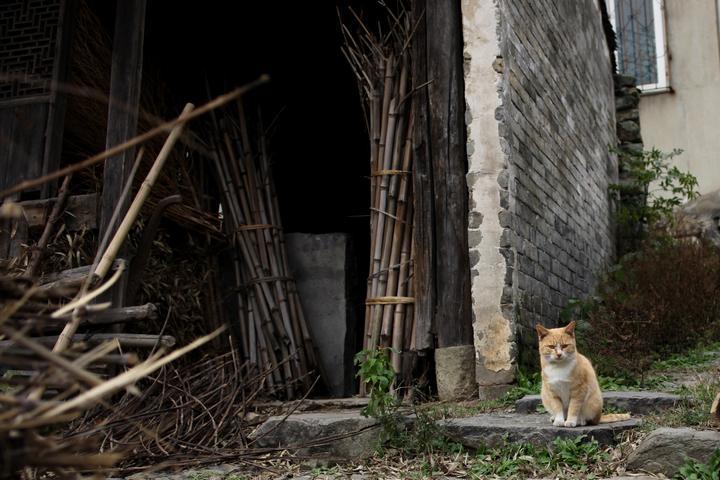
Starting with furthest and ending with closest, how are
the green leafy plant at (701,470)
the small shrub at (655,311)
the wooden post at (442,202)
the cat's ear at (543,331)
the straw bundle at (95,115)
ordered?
1. the small shrub at (655,311)
2. the straw bundle at (95,115)
3. the wooden post at (442,202)
4. the cat's ear at (543,331)
5. the green leafy plant at (701,470)

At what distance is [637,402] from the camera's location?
13.9ft

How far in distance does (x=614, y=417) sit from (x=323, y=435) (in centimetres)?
155

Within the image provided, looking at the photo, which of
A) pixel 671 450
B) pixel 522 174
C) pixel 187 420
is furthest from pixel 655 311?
pixel 187 420

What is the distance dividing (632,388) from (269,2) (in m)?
4.80

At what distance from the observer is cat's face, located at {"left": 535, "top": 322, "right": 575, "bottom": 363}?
371 centimetres

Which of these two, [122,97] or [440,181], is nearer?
[122,97]

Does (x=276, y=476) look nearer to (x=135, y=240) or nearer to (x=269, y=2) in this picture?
(x=135, y=240)

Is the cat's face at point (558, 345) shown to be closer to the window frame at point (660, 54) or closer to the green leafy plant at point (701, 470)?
the green leafy plant at point (701, 470)

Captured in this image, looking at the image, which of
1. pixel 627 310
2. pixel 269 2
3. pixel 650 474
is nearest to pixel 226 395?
pixel 650 474

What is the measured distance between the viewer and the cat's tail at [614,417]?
3.84m

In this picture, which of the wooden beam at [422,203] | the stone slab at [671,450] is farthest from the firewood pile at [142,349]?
the stone slab at [671,450]

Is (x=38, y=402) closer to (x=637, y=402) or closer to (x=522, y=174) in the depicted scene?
(x=637, y=402)

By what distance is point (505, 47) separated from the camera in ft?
18.0

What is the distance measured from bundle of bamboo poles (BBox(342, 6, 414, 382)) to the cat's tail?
68.8 inches
